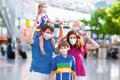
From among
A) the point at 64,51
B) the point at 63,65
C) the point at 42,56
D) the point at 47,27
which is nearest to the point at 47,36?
the point at 47,27

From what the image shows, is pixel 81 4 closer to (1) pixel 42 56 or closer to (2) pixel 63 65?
(1) pixel 42 56

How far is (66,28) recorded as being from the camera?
25.9 metres

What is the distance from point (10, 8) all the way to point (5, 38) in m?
14.7

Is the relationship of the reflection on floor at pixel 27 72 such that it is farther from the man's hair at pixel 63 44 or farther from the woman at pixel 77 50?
the man's hair at pixel 63 44

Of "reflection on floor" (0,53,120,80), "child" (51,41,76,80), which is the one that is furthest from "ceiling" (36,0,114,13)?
"child" (51,41,76,80)

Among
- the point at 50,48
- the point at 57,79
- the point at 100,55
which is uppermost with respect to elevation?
the point at 50,48

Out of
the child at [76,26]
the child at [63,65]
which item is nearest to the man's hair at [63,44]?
→ the child at [63,65]

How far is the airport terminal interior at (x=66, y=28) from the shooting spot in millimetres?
32625

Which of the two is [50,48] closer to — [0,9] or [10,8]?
[10,8]

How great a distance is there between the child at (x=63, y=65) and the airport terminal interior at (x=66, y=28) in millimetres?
9766

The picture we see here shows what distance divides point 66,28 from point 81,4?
48.5m

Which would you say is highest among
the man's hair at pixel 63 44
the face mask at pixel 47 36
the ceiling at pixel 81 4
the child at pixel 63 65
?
the ceiling at pixel 81 4

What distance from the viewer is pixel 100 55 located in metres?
46.9

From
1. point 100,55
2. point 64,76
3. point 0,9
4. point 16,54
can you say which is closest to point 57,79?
point 64,76
